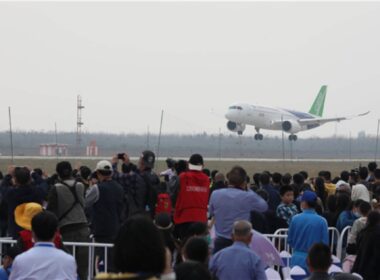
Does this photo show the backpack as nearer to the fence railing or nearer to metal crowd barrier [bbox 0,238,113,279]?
the fence railing

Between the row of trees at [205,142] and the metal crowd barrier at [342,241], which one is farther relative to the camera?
the row of trees at [205,142]

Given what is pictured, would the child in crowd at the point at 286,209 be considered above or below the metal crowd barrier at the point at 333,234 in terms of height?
above

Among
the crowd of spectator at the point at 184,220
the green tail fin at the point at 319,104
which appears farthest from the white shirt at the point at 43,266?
the green tail fin at the point at 319,104

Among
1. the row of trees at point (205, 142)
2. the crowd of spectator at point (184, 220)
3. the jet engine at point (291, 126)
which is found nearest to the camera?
the crowd of spectator at point (184, 220)

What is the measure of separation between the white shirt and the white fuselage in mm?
61851

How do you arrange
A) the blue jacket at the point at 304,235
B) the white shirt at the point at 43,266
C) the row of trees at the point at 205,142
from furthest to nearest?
1. the row of trees at the point at 205,142
2. the blue jacket at the point at 304,235
3. the white shirt at the point at 43,266

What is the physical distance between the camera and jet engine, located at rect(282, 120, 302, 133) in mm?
69750

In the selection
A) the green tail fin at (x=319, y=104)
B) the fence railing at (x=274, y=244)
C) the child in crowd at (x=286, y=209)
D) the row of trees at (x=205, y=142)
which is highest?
the green tail fin at (x=319, y=104)

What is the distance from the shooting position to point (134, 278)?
13.5ft

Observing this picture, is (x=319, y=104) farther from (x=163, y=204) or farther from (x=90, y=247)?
(x=90, y=247)

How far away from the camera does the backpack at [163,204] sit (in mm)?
12325

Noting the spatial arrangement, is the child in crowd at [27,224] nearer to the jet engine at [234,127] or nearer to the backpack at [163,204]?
the backpack at [163,204]

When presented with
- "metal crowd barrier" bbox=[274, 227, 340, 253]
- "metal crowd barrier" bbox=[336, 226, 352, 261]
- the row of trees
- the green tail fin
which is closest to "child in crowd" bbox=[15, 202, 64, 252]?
"metal crowd barrier" bbox=[274, 227, 340, 253]

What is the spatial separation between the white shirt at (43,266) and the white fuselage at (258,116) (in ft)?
203
